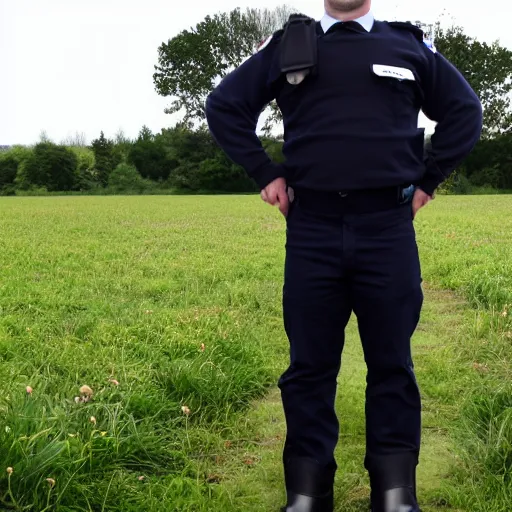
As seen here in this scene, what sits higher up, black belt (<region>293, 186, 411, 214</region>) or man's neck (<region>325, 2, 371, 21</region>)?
man's neck (<region>325, 2, 371, 21</region>)

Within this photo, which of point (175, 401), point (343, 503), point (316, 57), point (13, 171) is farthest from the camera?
point (13, 171)

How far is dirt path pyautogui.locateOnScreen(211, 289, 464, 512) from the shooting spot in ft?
8.16

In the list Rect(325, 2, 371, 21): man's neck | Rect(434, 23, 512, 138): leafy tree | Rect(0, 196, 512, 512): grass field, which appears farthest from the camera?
Rect(434, 23, 512, 138): leafy tree

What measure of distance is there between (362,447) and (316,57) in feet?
5.27

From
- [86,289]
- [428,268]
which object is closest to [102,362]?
[86,289]

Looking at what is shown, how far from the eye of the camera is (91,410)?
271 cm

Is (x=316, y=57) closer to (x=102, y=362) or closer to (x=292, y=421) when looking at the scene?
(x=292, y=421)

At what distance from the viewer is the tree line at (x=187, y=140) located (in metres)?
42.7

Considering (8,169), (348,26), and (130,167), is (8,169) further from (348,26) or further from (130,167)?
(348,26)

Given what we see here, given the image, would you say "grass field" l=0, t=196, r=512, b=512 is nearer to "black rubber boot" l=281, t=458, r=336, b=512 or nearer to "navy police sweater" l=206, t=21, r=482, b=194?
"black rubber boot" l=281, t=458, r=336, b=512

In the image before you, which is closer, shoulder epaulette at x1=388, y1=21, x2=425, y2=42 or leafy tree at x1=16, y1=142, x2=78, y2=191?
shoulder epaulette at x1=388, y1=21, x2=425, y2=42

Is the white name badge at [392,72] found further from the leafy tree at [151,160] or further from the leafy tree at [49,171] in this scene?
the leafy tree at [49,171]

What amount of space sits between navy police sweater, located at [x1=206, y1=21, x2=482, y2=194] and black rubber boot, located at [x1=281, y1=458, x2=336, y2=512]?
921mm

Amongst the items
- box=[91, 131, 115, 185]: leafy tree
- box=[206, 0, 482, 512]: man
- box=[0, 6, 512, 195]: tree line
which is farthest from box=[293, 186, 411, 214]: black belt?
box=[91, 131, 115, 185]: leafy tree
